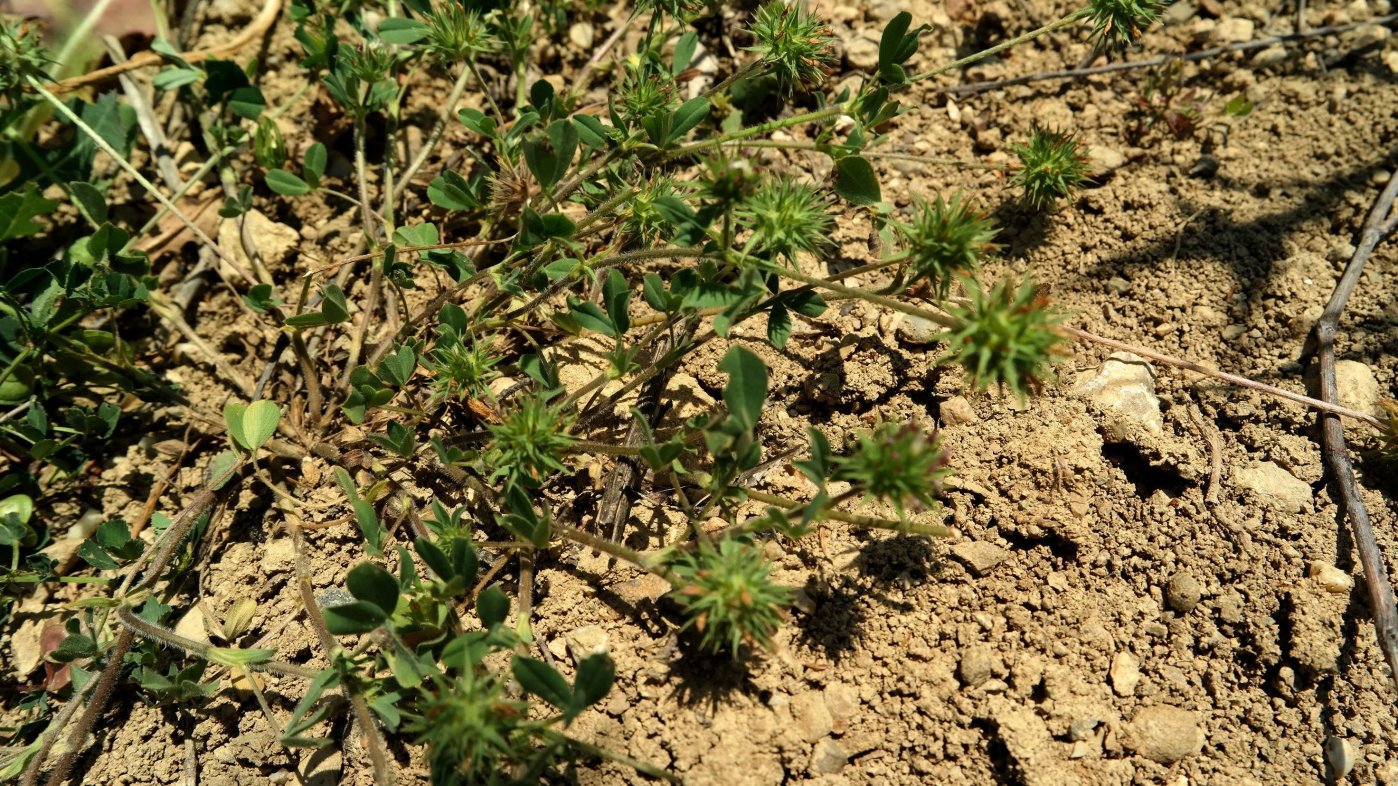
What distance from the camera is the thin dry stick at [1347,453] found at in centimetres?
228

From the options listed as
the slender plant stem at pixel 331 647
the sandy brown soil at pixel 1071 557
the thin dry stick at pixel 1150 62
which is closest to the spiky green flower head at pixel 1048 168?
the sandy brown soil at pixel 1071 557

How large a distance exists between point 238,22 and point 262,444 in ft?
6.28

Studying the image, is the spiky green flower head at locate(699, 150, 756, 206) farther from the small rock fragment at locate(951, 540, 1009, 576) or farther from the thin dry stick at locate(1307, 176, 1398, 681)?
the thin dry stick at locate(1307, 176, 1398, 681)

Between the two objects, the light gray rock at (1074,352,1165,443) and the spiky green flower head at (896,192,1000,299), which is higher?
the spiky green flower head at (896,192,1000,299)

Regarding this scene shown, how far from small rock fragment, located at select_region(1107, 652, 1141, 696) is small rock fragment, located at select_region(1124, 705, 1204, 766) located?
7cm

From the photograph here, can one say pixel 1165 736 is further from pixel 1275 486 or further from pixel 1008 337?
pixel 1008 337

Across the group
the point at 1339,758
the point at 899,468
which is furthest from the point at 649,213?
the point at 1339,758

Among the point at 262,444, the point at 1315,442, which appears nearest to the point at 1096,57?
the point at 1315,442

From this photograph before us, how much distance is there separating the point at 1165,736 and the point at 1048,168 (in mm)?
1622

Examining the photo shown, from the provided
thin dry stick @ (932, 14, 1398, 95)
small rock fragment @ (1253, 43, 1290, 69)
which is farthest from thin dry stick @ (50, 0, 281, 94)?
small rock fragment @ (1253, 43, 1290, 69)

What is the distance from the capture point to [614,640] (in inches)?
97.4

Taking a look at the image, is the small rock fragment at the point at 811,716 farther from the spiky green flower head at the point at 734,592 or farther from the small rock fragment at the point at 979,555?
the small rock fragment at the point at 979,555

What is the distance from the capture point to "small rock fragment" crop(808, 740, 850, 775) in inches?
89.1

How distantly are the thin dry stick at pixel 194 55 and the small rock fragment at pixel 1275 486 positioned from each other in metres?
3.72
